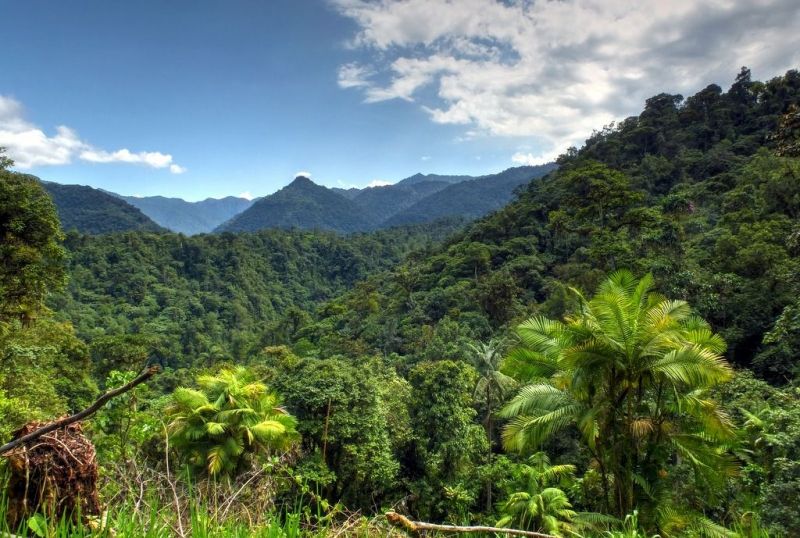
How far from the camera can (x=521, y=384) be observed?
2162 centimetres

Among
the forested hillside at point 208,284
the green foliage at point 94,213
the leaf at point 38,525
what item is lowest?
the forested hillside at point 208,284

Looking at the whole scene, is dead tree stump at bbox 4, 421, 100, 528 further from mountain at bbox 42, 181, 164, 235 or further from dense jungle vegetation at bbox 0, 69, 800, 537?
mountain at bbox 42, 181, 164, 235

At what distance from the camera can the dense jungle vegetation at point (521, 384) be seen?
777cm

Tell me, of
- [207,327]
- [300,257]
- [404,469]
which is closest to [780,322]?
[404,469]

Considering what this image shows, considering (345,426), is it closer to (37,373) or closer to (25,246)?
(37,373)

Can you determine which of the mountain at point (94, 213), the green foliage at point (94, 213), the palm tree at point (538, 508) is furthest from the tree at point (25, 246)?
the mountain at point (94, 213)

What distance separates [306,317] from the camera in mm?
61531

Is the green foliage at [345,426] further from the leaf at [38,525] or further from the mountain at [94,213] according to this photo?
the mountain at [94,213]

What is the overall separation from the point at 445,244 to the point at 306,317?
23255 millimetres

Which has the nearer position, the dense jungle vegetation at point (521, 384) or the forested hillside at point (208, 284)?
the dense jungle vegetation at point (521, 384)

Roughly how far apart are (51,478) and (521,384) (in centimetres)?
2146

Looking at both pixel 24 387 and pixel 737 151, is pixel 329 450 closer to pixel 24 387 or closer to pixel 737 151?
pixel 24 387

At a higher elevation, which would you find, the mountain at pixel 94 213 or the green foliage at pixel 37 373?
the mountain at pixel 94 213

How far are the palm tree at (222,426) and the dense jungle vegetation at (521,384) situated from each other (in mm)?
53
